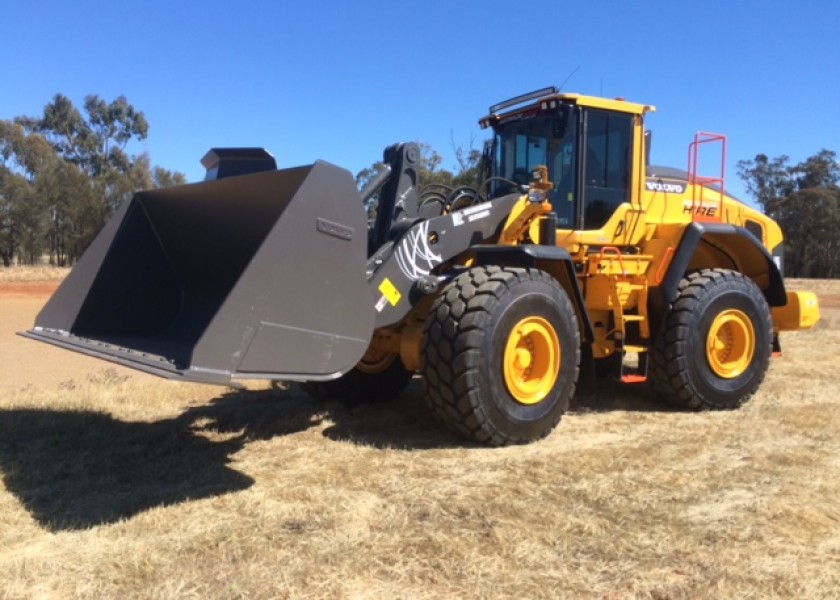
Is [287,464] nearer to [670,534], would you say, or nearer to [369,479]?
[369,479]

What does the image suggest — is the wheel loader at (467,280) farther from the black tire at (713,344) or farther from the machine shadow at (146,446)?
the machine shadow at (146,446)

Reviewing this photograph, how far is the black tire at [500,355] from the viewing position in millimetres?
4578

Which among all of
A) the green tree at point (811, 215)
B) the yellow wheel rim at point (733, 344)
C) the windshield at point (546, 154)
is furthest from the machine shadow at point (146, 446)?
the green tree at point (811, 215)

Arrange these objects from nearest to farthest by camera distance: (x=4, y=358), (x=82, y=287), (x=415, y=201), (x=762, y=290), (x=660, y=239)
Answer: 1. (x=82, y=287)
2. (x=415, y=201)
3. (x=660, y=239)
4. (x=762, y=290)
5. (x=4, y=358)

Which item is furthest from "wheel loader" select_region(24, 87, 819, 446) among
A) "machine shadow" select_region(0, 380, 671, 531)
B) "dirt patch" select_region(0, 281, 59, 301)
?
"dirt patch" select_region(0, 281, 59, 301)

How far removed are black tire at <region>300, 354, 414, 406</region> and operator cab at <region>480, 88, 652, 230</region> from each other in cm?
179

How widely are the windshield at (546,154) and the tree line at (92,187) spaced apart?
142ft

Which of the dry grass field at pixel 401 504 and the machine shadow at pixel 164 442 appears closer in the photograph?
the dry grass field at pixel 401 504

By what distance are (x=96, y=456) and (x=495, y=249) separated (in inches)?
117

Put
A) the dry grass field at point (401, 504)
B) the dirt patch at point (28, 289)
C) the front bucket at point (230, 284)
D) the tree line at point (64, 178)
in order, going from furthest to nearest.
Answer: the tree line at point (64, 178)
the dirt patch at point (28, 289)
the front bucket at point (230, 284)
the dry grass field at point (401, 504)

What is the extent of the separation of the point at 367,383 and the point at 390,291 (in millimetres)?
1560

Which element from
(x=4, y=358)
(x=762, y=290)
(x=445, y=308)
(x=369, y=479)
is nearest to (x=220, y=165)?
(x=445, y=308)

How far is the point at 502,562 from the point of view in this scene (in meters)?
2.97

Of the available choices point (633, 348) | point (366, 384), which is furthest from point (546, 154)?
point (366, 384)
